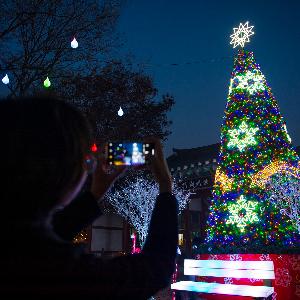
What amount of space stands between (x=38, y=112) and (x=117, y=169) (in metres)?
0.65

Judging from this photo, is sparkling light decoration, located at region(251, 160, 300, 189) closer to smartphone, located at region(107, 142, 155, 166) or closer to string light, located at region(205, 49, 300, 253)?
string light, located at region(205, 49, 300, 253)

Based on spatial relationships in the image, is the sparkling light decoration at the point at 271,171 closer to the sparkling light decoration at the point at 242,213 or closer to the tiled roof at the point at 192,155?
the sparkling light decoration at the point at 242,213

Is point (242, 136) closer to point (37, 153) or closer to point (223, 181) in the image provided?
point (223, 181)

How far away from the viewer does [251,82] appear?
39.8 ft

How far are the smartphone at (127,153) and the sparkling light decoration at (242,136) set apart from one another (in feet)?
34.3

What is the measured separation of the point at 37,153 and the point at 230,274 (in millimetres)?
8589

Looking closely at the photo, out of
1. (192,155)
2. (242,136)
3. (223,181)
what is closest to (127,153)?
(223,181)

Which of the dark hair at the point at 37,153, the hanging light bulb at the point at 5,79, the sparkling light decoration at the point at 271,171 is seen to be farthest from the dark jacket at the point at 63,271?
the sparkling light decoration at the point at 271,171

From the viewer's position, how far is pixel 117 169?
148 centimetres

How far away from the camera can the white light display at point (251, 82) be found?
1202 centimetres

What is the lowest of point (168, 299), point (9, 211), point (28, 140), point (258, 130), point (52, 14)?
point (168, 299)

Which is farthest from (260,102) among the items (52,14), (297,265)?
(52,14)

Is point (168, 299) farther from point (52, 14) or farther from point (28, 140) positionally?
point (28, 140)

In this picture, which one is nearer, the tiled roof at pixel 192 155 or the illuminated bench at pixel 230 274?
the illuminated bench at pixel 230 274
